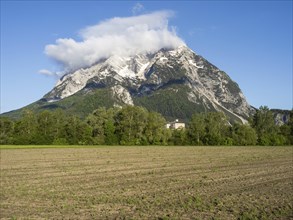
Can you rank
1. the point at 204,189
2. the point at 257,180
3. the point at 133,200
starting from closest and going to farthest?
the point at 133,200 < the point at 204,189 < the point at 257,180

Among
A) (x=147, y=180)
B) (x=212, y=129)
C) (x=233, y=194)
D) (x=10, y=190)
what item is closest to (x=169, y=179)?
(x=147, y=180)

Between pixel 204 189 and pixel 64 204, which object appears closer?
pixel 64 204

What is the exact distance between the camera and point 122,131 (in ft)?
402

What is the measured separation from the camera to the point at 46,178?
29.7 m

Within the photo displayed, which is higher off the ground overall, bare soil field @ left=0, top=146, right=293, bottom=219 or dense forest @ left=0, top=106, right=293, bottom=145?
dense forest @ left=0, top=106, right=293, bottom=145

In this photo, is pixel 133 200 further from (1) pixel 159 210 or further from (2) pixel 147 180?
(2) pixel 147 180

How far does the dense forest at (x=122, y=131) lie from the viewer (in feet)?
387

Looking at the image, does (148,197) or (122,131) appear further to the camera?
(122,131)

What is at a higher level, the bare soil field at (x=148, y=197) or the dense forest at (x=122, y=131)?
the dense forest at (x=122, y=131)

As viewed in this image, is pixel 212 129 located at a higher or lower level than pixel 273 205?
higher

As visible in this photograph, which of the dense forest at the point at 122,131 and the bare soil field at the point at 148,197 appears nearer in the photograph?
the bare soil field at the point at 148,197

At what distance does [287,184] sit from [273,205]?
26.6 feet

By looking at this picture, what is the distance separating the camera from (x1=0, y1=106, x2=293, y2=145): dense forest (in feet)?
387

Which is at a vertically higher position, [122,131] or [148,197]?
[122,131]
